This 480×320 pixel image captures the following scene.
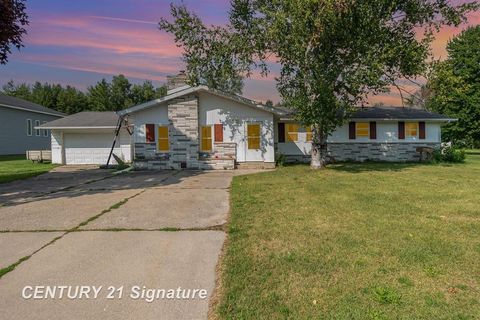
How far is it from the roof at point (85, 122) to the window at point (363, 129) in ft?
50.8

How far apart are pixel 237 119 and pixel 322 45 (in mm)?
5587

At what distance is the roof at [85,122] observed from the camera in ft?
73.5

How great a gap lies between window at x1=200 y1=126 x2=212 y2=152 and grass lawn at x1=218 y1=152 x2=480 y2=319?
992cm

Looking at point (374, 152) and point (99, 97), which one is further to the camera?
point (99, 97)

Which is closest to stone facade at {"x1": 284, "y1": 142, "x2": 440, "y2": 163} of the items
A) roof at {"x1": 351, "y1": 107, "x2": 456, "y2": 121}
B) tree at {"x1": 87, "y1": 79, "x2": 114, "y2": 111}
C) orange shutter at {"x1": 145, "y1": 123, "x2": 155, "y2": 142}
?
roof at {"x1": 351, "y1": 107, "x2": 456, "y2": 121}

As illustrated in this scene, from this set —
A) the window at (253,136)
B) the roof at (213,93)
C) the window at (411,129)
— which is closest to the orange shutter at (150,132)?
the roof at (213,93)

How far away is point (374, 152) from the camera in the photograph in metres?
22.5

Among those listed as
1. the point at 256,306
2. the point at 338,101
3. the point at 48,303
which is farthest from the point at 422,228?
the point at 338,101

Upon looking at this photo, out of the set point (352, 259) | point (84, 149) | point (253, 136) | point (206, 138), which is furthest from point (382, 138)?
point (352, 259)

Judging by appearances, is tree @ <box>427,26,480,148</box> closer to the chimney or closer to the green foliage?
the chimney

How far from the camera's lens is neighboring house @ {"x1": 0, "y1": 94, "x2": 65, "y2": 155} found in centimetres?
2922

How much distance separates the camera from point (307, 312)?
326cm

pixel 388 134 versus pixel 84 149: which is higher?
pixel 388 134

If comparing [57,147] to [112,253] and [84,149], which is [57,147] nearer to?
[84,149]
